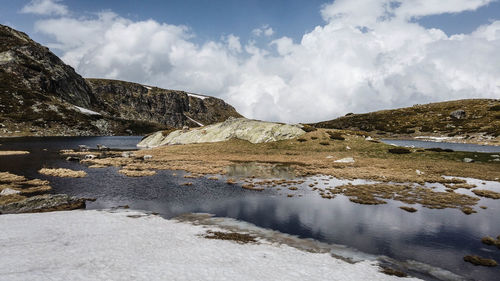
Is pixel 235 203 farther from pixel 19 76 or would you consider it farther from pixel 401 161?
pixel 19 76

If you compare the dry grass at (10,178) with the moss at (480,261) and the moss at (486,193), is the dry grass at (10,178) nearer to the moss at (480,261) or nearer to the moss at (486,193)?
the moss at (480,261)

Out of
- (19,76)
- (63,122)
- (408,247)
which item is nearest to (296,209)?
(408,247)

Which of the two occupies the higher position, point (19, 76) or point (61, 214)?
point (19, 76)

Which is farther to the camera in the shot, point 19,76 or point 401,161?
point 19,76

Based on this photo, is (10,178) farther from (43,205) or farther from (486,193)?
(486,193)

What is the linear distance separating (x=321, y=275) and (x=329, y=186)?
24.0 meters

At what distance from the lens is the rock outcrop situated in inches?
3268

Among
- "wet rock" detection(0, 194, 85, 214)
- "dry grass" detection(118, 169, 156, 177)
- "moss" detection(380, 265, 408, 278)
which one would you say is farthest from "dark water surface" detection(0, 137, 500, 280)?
"dry grass" detection(118, 169, 156, 177)

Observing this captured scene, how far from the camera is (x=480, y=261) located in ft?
54.6

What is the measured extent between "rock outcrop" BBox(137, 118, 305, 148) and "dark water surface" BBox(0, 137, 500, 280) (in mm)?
43530

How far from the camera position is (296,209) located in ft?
89.1

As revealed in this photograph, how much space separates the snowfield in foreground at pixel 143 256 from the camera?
1372 cm

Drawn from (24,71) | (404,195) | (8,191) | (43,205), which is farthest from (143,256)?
(24,71)

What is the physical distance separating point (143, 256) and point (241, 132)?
70.3 metres
